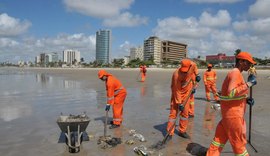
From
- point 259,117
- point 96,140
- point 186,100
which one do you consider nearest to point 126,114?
point 96,140

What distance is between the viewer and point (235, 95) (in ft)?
12.3

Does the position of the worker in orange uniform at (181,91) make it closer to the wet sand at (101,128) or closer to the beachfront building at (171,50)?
the wet sand at (101,128)

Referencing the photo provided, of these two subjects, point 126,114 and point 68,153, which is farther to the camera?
point 126,114

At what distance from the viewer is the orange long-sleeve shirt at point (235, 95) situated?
3.72 meters

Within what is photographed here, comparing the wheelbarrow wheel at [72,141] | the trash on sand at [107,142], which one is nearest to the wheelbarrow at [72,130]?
the wheelbarrow wheel at [72,141]

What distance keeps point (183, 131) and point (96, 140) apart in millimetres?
1915

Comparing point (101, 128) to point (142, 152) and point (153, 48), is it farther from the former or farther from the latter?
point (153, 48)

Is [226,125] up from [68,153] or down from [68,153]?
up

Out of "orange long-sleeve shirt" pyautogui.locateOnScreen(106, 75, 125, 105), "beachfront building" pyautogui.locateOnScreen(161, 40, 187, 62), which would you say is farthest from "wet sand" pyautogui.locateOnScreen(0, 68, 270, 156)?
"beachfront building" pyautogui.locateOnScreen(161, 40, 187, 62)

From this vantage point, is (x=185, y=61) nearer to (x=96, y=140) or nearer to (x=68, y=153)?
(x=96, y=140)

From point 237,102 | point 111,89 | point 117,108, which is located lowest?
point 117,108

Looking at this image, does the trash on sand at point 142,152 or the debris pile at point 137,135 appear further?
the debris pile at point 137,135

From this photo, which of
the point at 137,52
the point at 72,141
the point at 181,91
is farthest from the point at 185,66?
the point at 137,52

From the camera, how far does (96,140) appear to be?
19.5 feet
